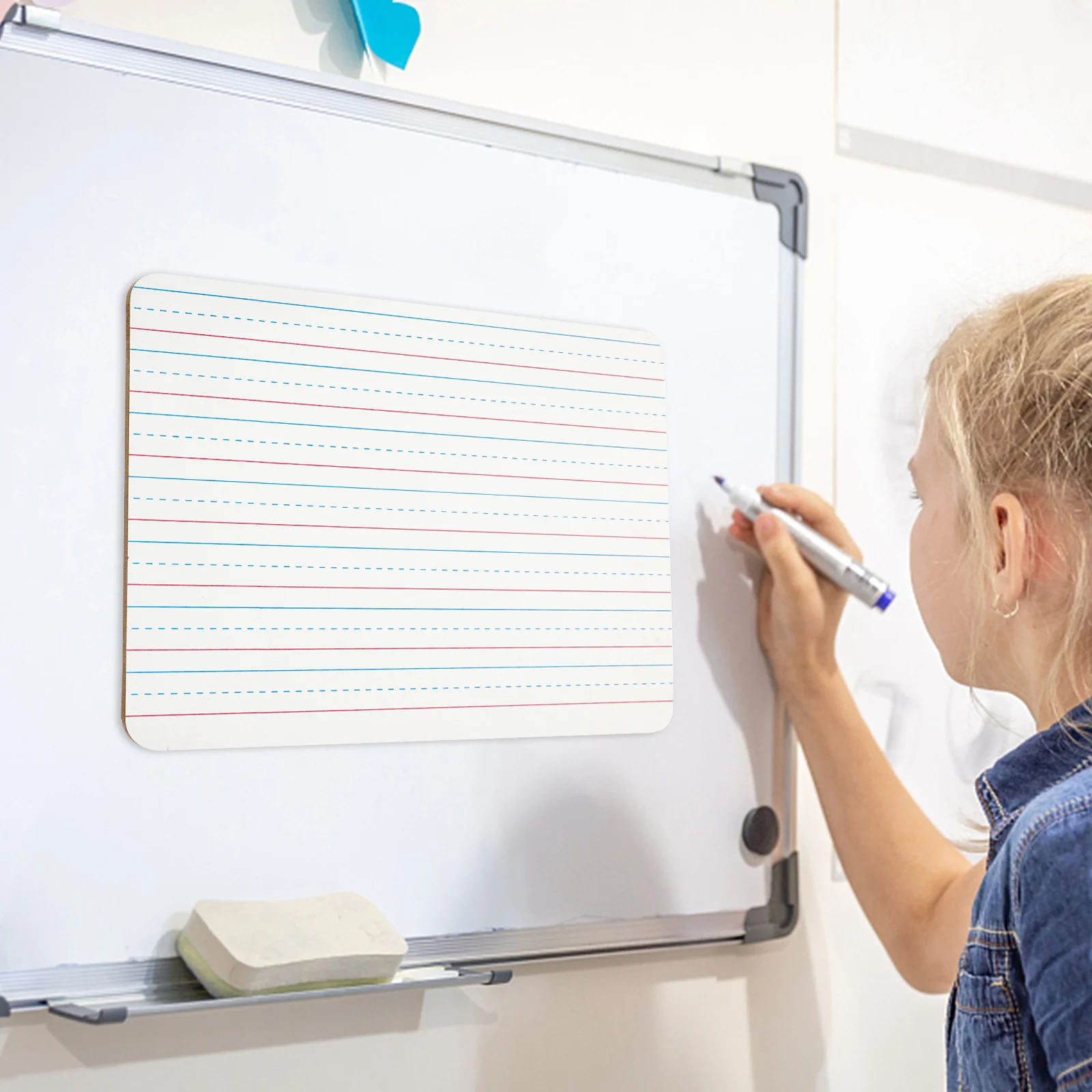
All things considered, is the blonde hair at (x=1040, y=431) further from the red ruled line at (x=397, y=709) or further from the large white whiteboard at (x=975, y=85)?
the large white whiteboard at (x=975, y=85)

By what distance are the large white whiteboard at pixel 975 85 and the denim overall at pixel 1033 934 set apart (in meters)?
0.58

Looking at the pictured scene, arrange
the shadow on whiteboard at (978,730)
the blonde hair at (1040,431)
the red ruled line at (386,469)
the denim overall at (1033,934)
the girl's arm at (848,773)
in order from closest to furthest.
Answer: the denim overall at (1033,934) < the blonde hair at (1040,431) < the red ruled line at (386,469) < the girl's arm at (848,773) < the shadow on whiteboard at (978,730)

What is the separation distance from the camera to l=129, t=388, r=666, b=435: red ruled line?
2.38 ft

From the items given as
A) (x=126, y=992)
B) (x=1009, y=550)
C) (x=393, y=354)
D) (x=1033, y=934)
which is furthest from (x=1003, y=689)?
(x=126, y=992)

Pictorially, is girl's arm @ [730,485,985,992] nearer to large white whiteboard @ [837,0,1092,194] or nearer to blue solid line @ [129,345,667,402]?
blue solid line @ [129,345,667,402]

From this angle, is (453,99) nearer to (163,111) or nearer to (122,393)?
(163,111)

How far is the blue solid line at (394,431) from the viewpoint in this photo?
2.37ft

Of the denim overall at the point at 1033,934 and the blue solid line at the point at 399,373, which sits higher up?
the blue solid line at the point at 399,373

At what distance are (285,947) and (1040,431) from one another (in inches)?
19.7

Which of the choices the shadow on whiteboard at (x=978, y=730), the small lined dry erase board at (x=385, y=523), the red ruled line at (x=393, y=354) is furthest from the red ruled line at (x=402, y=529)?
the shadow on whiteboard at (x=978, y=730)

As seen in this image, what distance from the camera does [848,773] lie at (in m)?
0.88

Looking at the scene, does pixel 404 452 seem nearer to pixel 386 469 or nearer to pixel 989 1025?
pixel 386 469

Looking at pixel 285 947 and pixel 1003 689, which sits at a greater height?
pixel 1003 689

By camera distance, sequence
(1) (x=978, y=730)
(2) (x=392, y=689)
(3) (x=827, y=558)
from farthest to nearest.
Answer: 1. (1) (x=978, y=730)
2. (3) (x=827, y=558)
3. (2) (x=392, y=689)
